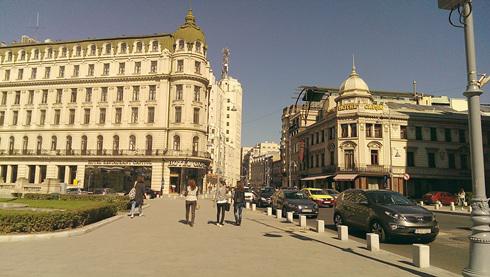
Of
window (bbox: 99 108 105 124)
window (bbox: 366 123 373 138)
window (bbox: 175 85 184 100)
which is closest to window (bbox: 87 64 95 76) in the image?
window (bbox: 99 108 105 124)

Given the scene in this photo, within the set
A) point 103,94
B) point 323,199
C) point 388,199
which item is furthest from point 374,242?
point 103,94

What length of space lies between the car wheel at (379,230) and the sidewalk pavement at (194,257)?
54.2 inches

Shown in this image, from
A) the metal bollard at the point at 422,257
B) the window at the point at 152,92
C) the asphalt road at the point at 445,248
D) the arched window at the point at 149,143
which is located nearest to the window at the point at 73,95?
the window at the point at 152,92

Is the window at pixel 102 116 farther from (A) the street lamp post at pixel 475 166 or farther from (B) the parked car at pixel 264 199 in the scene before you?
(A) the street lamp post at pixel 475 166

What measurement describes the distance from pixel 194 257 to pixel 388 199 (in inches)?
300

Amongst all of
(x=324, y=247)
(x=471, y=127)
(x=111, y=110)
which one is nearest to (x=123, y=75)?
(x=111, y=110)

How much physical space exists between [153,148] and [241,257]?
4396 cm

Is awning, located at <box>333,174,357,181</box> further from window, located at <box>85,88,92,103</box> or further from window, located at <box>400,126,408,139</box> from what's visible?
window, located at <box>85,88,92,103</box>

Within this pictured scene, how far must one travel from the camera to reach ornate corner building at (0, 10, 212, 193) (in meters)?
50.0

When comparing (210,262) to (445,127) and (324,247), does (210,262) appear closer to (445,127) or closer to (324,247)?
(324,247)

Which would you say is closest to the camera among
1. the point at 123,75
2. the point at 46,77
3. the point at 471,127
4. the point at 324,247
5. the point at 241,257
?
the point at 471,127

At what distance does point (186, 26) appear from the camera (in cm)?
5347

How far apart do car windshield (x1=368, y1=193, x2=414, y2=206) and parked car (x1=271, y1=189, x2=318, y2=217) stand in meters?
6.95

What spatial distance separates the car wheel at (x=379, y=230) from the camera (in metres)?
11.4
